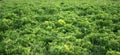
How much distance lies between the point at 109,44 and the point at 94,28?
1527 millimetres

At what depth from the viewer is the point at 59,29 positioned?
24.1ft

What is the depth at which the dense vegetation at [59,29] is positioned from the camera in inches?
235

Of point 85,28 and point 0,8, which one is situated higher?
point 0,8

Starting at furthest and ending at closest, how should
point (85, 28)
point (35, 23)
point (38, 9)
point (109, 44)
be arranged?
point (38, 9) < point (35, 23) < point (85, 28) < point (109, 44)

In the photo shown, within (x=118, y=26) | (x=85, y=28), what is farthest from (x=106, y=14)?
(x=85, y=28)

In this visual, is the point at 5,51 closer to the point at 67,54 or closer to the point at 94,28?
the point at 67,54

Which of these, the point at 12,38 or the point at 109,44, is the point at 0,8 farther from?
the point at 109,44

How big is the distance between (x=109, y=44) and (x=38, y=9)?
5.03 metres

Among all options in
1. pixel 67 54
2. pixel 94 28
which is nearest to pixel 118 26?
pixel 94 28

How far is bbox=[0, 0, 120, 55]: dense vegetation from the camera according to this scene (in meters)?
5.96

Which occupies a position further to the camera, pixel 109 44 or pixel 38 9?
pixel 38 9

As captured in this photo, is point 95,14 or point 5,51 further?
point 95,14

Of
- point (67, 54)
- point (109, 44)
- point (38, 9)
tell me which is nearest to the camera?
point (67, 54)

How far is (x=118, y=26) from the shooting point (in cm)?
768
